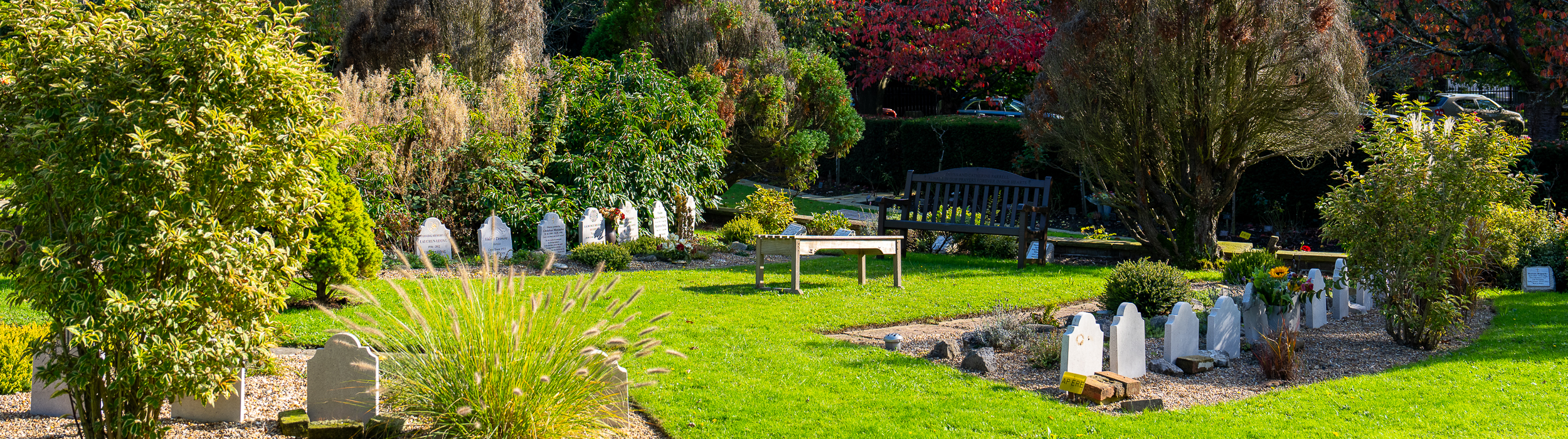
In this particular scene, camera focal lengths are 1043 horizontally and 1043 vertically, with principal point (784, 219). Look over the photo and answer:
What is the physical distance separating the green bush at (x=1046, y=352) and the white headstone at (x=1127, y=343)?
348 millimetres

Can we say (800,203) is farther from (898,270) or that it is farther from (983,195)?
(898,270)

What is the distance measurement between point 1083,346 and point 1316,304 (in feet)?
9.37

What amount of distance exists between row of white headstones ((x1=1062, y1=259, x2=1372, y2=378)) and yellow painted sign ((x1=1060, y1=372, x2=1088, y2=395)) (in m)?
0.14

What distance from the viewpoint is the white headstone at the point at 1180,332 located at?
581cm

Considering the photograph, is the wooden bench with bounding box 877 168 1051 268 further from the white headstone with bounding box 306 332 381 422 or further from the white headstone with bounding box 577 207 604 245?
the white headstone with bounding box 306 332 381 422

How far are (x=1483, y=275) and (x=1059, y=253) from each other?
381 centimetres

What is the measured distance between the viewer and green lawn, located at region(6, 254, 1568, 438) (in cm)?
Answer: 462

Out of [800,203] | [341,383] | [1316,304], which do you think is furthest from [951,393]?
[800,203]

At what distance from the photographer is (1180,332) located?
5879mm

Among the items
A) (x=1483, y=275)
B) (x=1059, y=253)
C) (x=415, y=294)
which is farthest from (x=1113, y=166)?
(x=415, y=294)

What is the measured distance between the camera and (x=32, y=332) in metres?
5.04

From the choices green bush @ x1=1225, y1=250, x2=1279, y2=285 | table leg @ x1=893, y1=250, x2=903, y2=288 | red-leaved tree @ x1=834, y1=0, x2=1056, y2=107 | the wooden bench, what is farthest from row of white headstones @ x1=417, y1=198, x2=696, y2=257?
red-leaved tree @ x1=834, y1=0, x2=1056, y2=107

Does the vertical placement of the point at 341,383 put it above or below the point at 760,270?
below

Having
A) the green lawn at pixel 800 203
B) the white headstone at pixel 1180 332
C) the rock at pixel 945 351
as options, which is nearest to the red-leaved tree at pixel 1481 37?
the green lawn at pixel 800 203
